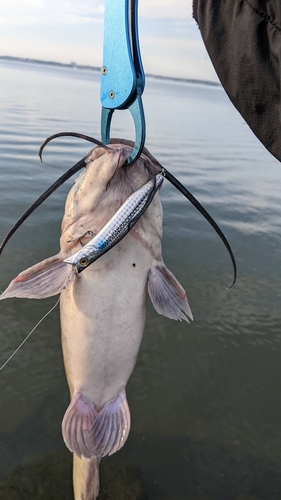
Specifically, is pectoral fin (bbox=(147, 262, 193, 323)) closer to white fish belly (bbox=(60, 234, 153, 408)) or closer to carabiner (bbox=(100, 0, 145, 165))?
white fish belly (bbox=(60, 234, 153, 408))

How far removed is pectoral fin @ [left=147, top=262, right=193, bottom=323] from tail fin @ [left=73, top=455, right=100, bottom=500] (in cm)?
99

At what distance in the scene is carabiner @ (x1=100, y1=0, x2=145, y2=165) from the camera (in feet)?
4.62

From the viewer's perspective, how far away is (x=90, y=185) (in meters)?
1.91

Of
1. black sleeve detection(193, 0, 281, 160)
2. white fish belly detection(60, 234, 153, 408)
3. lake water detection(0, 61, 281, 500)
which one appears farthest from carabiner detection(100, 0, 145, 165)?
lake water detection(0, 61, 281, 500)

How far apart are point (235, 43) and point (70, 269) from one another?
4.05 ft

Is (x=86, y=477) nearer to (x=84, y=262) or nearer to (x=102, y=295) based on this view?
(x=102, y=295)

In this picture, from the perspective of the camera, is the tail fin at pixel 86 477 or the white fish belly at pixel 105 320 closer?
the white fish belly at pixel 105 320

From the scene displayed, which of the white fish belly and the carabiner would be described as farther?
the white fish belly

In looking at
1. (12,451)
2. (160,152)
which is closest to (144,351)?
(12,451)

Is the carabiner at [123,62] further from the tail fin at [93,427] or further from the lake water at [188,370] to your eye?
the lake water at [188,370]

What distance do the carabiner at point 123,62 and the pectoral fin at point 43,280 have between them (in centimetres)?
76

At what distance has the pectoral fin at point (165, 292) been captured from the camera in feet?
6.91

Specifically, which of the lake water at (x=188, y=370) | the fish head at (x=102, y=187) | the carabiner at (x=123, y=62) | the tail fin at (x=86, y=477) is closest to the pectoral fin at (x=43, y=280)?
the fish head at (x=102, y=187)

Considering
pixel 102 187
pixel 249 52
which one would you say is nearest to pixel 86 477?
pixel 102 187
